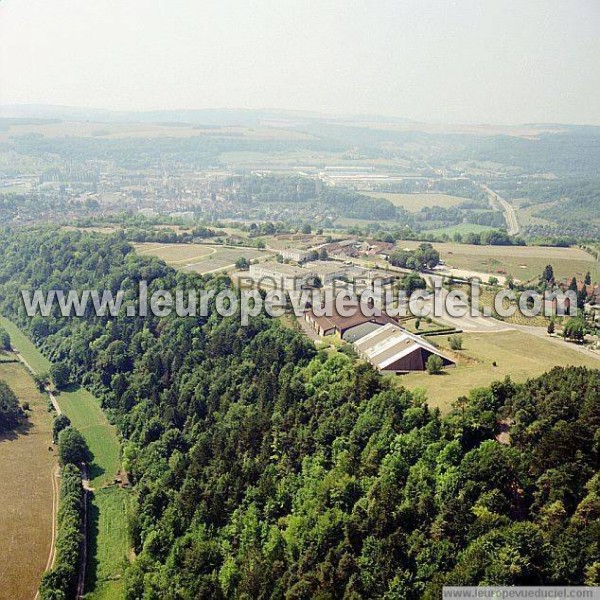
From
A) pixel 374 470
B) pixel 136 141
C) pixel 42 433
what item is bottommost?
pixel 42 433

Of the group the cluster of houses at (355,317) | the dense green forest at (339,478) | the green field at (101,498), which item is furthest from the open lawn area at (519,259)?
the green field at (101,498)

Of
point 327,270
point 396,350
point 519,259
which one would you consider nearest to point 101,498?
point 396,350

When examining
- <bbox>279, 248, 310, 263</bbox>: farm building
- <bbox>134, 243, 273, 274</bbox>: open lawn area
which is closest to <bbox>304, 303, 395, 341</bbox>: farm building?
<bbox>134, 243, 273, 274</bbox>: open lawn area

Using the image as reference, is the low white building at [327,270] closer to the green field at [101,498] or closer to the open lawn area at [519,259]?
the open lawn area at [519,259]

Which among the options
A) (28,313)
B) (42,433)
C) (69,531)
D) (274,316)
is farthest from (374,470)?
(28,313)

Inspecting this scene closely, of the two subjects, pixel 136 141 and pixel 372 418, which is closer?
pixel 372 418

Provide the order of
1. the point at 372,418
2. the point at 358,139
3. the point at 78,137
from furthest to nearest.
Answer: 1. the point at 358,139
2. the point at 78,137
3. the point at 372,418

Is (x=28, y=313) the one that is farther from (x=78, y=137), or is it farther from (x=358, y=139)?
(x=358, y=139)

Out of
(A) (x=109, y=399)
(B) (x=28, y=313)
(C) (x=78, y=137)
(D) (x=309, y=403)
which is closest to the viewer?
(D) (x=309, y=403)
